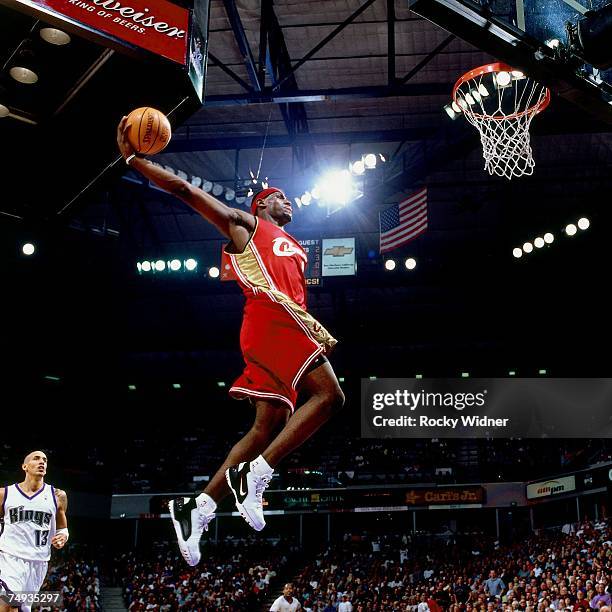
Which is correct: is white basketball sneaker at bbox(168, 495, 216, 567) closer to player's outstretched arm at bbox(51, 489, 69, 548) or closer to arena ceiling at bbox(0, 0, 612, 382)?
player's outstretched arm at bbox(51, 489, 69, 548)

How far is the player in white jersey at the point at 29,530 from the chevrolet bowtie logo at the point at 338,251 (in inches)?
411

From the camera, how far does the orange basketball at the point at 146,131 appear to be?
3.50 m

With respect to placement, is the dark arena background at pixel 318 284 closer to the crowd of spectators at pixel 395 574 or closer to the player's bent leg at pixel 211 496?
the crowd of spectators at pixel 395 574

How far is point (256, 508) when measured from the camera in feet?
11.1

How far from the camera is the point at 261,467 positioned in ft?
11.2

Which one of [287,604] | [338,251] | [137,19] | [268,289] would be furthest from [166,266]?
[268,289]

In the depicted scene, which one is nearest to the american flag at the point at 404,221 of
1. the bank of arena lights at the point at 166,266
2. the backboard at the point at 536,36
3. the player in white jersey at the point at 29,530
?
the bank of arena lights at the point at 166,266

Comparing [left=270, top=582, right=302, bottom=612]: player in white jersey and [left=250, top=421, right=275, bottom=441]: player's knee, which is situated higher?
[left=250, top=421, right=275, bottom=441]: player's knee

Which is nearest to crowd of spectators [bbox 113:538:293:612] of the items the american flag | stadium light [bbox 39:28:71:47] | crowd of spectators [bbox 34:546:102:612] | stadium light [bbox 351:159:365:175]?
crowd of spectators [bbox 34:546:102:612]

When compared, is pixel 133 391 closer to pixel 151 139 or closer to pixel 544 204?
pixel 544 204

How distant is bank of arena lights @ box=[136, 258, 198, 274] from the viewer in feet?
60.4

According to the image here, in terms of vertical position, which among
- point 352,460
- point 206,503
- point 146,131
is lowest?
point 206,503

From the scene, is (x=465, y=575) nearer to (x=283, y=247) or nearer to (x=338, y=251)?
(x=338, y=251)

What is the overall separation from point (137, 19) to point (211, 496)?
350cm
